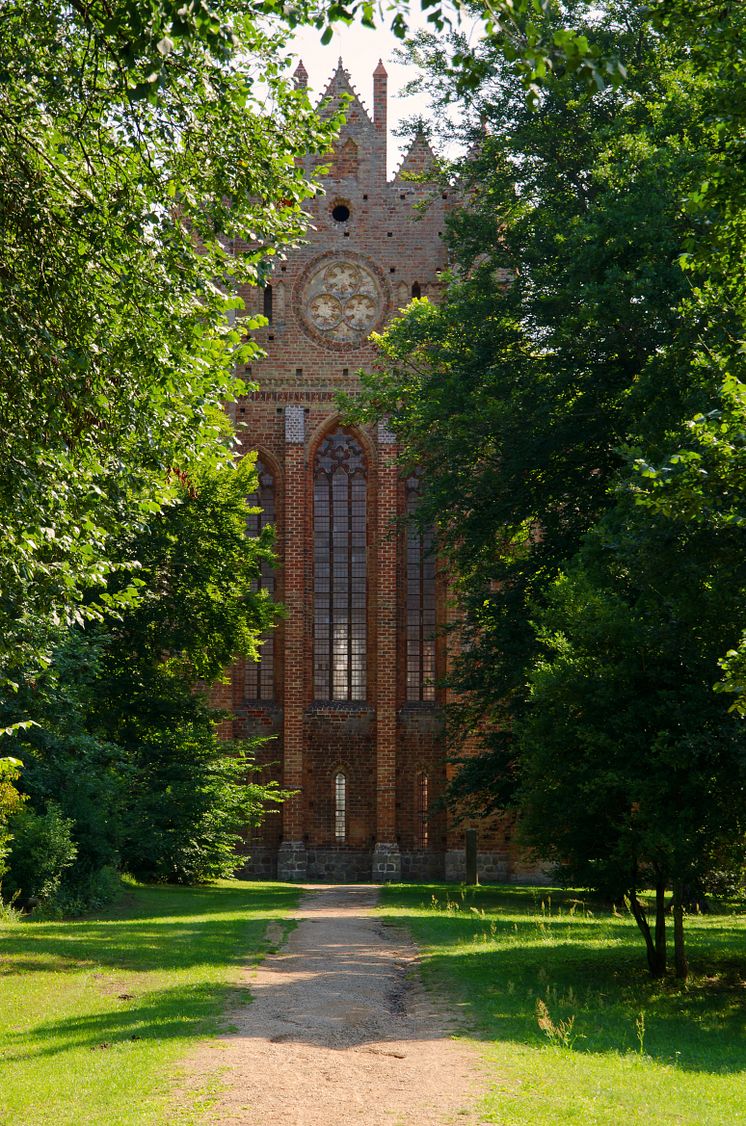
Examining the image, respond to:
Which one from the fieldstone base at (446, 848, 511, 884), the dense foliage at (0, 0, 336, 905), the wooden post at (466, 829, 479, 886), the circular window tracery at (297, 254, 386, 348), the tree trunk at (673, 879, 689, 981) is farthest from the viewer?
the circular window tracery at (297, 254, 386, 348)

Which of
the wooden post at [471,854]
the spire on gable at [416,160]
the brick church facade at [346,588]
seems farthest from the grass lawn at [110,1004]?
the spire on gable at [416,160]

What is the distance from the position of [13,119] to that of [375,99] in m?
29.5

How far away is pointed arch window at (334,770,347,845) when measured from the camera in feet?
113

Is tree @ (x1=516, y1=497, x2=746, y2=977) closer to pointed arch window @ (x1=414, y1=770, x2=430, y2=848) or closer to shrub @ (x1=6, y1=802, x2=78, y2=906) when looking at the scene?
shrub @ (x1=6, y1=802, x2=78, y2=906)

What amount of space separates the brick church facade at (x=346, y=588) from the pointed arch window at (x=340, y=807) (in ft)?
0.13

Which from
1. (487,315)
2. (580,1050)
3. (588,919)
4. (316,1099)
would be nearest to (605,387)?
(487,315)

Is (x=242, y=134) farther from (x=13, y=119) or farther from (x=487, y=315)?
(x=487, y=315)

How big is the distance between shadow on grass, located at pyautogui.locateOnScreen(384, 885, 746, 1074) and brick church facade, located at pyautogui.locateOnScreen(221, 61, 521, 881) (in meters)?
12.1

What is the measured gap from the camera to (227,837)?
2722 cm

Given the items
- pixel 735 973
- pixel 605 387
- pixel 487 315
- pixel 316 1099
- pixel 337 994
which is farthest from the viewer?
pixel 487 315

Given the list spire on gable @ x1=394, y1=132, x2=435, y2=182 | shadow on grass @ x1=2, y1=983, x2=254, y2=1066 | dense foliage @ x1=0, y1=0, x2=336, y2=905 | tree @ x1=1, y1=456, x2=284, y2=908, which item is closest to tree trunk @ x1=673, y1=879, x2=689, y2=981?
shadow on grass @ x1=2, y1=983, x2=254, y2=1066

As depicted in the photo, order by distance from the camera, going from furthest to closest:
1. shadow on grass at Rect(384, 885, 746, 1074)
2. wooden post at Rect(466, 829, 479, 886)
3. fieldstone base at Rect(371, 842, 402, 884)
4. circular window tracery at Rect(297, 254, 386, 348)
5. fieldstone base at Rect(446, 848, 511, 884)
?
1. circular window tracery at Rect(297, 254, 386, 348)
2. fieldstone base at Rect(446, 848, 511, 884)
3. fieldstone base at Rect(371, 842, 402, 884)
4. wooden post at Rect(466, 829, 479, 886)
5. shadow on grass at Rect(384, 885, 746, 1074)

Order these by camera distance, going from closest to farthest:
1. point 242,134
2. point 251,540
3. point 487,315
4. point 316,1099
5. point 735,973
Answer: point 316,1099 < point 242,134 < point 735,973 < point 487,315 < point 251,540

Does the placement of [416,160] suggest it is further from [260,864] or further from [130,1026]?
[130,1026]
